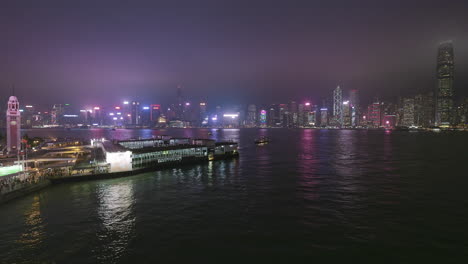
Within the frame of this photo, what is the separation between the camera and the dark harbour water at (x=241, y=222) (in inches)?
754

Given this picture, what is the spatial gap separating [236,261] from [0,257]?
55.7ft

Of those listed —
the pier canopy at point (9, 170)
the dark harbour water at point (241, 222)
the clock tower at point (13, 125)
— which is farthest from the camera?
the clock tower at point (13, 125)

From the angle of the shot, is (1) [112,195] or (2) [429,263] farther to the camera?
(1) [112,195]

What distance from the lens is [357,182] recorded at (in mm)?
42438

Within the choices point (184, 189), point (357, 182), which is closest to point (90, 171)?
point (184, 189)

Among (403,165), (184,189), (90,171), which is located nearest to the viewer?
(184,189)

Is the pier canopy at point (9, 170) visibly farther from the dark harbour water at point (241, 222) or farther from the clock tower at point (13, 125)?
the clock tower at point (13, 125)

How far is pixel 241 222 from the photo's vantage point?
25.2 m

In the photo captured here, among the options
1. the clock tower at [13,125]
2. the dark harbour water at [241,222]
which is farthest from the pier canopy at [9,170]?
the clock tower at [13,125]

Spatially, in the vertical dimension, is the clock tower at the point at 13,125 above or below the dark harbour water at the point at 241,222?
above

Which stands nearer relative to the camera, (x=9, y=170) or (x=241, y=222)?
(x=241, y=222)

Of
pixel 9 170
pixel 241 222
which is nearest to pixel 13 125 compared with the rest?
pixel 9 170

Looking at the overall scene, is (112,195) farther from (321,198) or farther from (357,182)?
(357,182)

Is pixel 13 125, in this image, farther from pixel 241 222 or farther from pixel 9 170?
pixel 241 222
